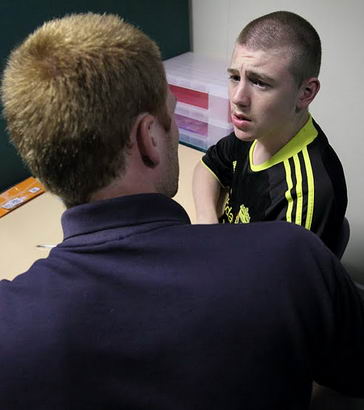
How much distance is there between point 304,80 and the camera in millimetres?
914

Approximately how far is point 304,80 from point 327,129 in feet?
1.98

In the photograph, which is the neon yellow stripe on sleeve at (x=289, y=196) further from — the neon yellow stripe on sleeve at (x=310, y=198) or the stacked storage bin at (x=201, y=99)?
the stacked storage bin at (x=201, y=99)

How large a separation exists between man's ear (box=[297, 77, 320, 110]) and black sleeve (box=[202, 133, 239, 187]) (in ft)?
0.89

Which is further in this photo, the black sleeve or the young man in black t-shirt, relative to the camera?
the black sleeve

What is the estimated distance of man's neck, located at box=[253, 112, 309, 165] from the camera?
3.15ft

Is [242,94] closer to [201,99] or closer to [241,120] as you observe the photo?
[241,120]

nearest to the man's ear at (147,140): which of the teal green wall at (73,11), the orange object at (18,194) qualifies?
the orange object at (18,194)

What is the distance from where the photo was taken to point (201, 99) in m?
1.47

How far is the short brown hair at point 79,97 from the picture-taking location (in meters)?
0.48

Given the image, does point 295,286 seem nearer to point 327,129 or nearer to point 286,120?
point 286,120

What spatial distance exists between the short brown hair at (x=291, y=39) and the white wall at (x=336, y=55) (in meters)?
0.41

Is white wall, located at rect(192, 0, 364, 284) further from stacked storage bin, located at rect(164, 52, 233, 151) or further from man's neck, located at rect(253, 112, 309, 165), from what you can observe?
man's neck, located at rect(253, 112, 309, 165)

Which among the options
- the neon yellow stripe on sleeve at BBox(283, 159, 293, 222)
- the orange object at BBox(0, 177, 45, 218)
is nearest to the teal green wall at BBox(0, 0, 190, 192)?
the orange object at BBox(0, 177, 45, 218)

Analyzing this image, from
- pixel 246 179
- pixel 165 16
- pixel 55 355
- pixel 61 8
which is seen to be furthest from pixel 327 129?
pixel 55 355
